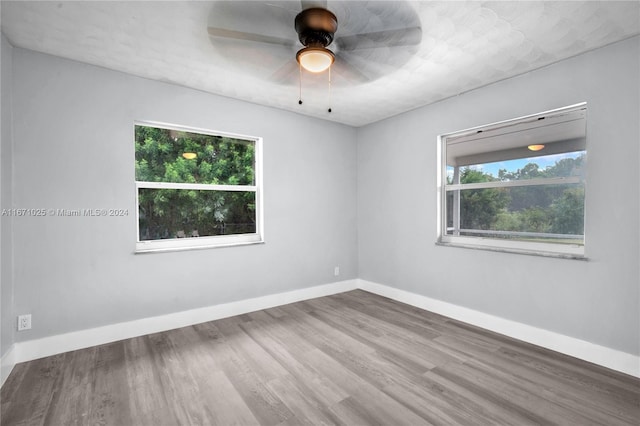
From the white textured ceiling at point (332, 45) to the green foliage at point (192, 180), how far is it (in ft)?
2.09

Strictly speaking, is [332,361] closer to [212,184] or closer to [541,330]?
[541,330]

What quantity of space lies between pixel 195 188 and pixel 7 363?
2081 millimetres

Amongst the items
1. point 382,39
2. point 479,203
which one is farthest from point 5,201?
point 479,203

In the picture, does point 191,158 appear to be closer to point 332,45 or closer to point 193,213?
point 193,213

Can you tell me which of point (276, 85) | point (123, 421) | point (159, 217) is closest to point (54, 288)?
point (159, 217)

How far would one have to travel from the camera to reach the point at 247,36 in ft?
7.38

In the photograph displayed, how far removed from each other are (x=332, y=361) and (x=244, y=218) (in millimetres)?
2073

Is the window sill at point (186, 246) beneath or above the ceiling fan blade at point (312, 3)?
beneath

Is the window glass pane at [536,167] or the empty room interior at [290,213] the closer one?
the empty room interior at [290,213]

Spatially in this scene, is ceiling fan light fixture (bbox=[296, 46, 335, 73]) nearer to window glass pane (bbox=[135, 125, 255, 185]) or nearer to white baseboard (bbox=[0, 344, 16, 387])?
window glass pane (bbox=[135, 125, 255, 185])

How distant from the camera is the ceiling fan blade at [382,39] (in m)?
2.21

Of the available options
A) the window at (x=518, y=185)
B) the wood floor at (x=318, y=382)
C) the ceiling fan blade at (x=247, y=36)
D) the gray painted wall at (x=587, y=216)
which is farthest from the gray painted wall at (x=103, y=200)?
the window at (x=518, y=185)

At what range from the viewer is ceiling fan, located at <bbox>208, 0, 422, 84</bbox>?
6.36ft

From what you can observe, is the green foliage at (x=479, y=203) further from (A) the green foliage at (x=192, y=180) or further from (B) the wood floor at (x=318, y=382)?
(A) the green foliage at (x=192, y=180)
